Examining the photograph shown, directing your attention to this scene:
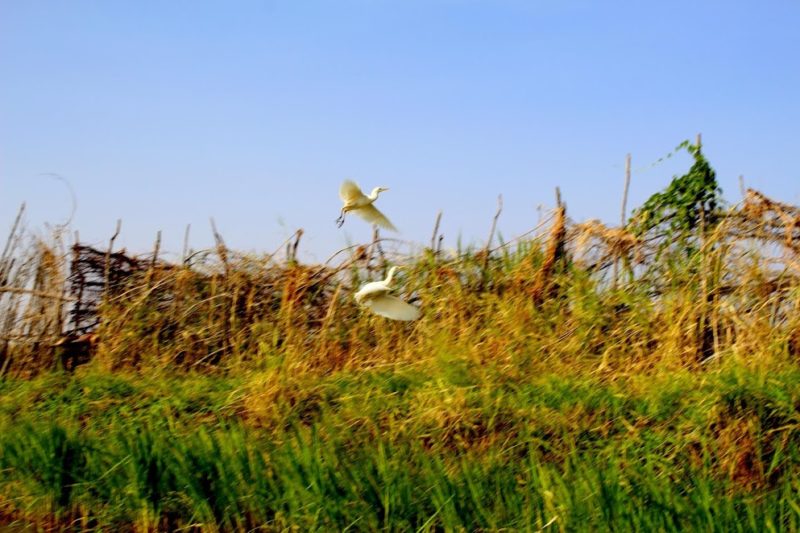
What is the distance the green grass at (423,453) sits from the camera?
4184mm

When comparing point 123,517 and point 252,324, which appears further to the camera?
point 252,324

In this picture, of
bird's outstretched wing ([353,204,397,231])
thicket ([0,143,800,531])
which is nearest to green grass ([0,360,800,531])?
thicket ([0,143,800,531])

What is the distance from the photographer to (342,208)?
668cm

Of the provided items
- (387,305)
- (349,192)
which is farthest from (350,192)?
(387,305)

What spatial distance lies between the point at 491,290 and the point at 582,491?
12.9ft

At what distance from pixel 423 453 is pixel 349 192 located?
240 centimetres

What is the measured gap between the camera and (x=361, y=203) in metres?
6.63

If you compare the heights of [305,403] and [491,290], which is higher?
[491,290]

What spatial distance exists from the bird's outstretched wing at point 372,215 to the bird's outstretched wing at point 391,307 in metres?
0.55

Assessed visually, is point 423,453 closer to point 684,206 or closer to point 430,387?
point 430,387

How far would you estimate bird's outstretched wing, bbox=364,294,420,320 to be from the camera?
6730mm

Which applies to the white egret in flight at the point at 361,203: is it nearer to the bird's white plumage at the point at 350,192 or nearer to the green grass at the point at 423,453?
the bird's white plumage at the point at 350,192

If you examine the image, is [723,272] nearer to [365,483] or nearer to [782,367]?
[782,367]

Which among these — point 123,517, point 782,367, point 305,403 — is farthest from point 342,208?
point 782,367
